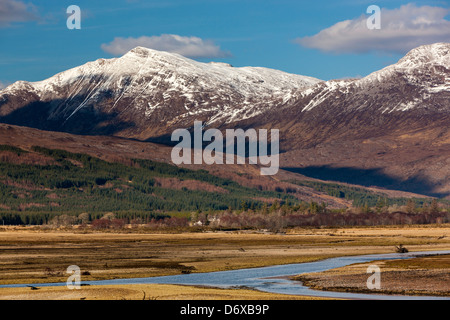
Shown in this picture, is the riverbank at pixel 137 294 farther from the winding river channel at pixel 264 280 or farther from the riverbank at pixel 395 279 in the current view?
the riverbank at pixel 395 279

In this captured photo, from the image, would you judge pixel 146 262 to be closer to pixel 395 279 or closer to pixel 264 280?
pixel 264 280

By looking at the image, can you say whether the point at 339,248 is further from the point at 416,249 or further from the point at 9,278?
the point at 9,278

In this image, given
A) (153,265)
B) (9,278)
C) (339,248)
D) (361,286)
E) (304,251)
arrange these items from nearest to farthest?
(361,286), (9,278), (153,265), (304,251), (339,248)

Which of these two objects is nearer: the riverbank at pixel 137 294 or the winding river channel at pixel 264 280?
the riverbank at pixel 137 294

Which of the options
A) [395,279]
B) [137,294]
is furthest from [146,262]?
[137,294]

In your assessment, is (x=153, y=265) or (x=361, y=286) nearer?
(x=361, y=286)

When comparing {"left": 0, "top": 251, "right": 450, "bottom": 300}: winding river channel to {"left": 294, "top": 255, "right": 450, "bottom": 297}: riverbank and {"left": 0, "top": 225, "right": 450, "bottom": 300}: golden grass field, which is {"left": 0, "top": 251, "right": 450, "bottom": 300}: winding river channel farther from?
{"left": 0, "top": 225, "right": 450, "bottom": 300}: golden grass field

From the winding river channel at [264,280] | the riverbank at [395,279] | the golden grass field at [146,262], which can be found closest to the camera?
the golden grass field at [146,262]

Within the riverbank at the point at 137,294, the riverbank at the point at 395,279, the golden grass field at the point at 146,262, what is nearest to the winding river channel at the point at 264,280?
the riverbank at the point at 395,279

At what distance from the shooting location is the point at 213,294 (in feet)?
255

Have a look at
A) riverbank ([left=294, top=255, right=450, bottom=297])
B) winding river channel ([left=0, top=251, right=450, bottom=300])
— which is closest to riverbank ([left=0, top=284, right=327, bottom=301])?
winding river channel ([left=0, top=251, right=450, bottom=300])

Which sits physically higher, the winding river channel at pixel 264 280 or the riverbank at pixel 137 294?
the riverbank at pixel 137 294
